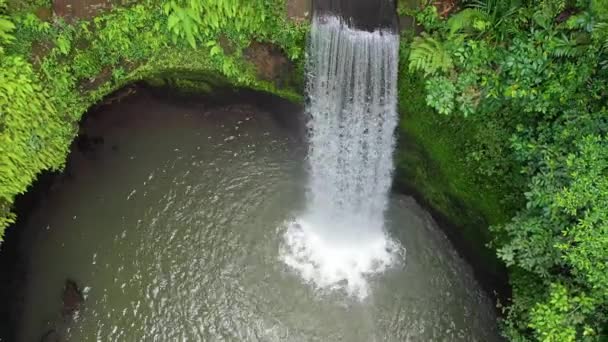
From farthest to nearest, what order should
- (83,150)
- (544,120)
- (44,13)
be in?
1. (83,150)
2. (44,13)
3. (544,120)

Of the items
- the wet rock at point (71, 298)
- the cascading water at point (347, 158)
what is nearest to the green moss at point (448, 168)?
the cascading water at point (347, 158)

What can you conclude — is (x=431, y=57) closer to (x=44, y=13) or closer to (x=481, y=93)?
(x=481, y=93)

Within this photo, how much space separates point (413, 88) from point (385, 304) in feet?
11.9

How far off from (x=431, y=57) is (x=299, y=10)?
94.8 inches

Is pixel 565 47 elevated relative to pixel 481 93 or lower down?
elevated

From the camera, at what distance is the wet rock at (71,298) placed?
692 cm

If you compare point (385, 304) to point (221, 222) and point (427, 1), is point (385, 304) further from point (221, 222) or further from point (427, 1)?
point (427, 1)

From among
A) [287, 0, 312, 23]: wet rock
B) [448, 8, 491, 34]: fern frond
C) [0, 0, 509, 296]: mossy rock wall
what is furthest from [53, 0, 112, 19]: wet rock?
[448, 8, 491, 34]: fern frond

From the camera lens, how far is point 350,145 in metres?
7.88

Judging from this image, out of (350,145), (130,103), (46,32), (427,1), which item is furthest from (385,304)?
(46,32)

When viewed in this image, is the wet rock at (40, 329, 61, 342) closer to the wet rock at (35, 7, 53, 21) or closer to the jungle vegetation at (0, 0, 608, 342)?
the jungle vegetation at (0, 0, 608, 342)

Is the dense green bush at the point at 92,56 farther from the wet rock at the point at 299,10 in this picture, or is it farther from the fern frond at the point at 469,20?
the fern frond at the point at 469,20

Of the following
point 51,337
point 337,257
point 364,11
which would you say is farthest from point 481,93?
point 51,337

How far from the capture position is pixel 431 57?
6707mm
